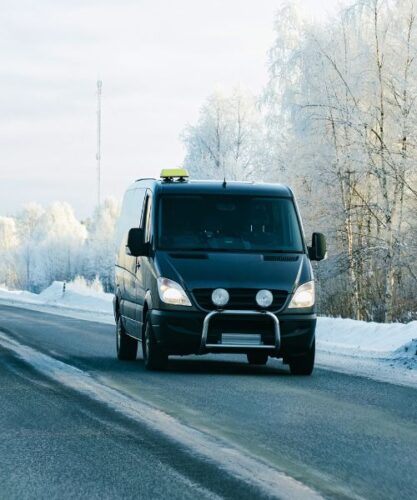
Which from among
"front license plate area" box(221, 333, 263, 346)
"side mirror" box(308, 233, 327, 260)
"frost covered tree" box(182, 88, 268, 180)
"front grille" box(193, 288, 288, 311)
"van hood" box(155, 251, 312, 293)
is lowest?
"front license plate area" box(221, 333, 263, 346)

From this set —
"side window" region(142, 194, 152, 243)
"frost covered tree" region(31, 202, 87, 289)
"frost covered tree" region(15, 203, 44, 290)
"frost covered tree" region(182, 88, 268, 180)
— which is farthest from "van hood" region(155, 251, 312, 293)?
"frost covered tree" region(31, 202, 87, 289)

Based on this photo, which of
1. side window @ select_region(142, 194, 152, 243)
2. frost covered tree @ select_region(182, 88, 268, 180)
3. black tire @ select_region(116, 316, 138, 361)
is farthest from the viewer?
frost covered tree @ select_region(182, 88, 268, 180)

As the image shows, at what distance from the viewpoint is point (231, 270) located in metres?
14.3

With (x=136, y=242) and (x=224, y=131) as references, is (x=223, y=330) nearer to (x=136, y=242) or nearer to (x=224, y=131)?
(x=136, y=242)

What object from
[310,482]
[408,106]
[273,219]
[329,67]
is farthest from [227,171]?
[310,482]

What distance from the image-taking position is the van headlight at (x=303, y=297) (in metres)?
14.4

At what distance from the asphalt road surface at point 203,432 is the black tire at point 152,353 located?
0.15 meters

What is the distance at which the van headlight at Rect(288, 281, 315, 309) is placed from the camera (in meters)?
14.4

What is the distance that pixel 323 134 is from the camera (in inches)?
1553

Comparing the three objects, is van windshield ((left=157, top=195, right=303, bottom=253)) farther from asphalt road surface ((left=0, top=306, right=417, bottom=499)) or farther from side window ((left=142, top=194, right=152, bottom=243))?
asphalt road surface ((left=0, top=306, right=417, bottom=499))

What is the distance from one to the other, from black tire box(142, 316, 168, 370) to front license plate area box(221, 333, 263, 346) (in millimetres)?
829

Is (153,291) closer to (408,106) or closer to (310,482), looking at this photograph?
(310,482)

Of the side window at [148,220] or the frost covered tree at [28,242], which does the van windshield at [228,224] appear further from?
the frost covered tree at [28,242]

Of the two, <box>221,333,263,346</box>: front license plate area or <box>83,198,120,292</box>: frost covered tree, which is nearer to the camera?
<box>221,333,263,346</box>: front license plate area
